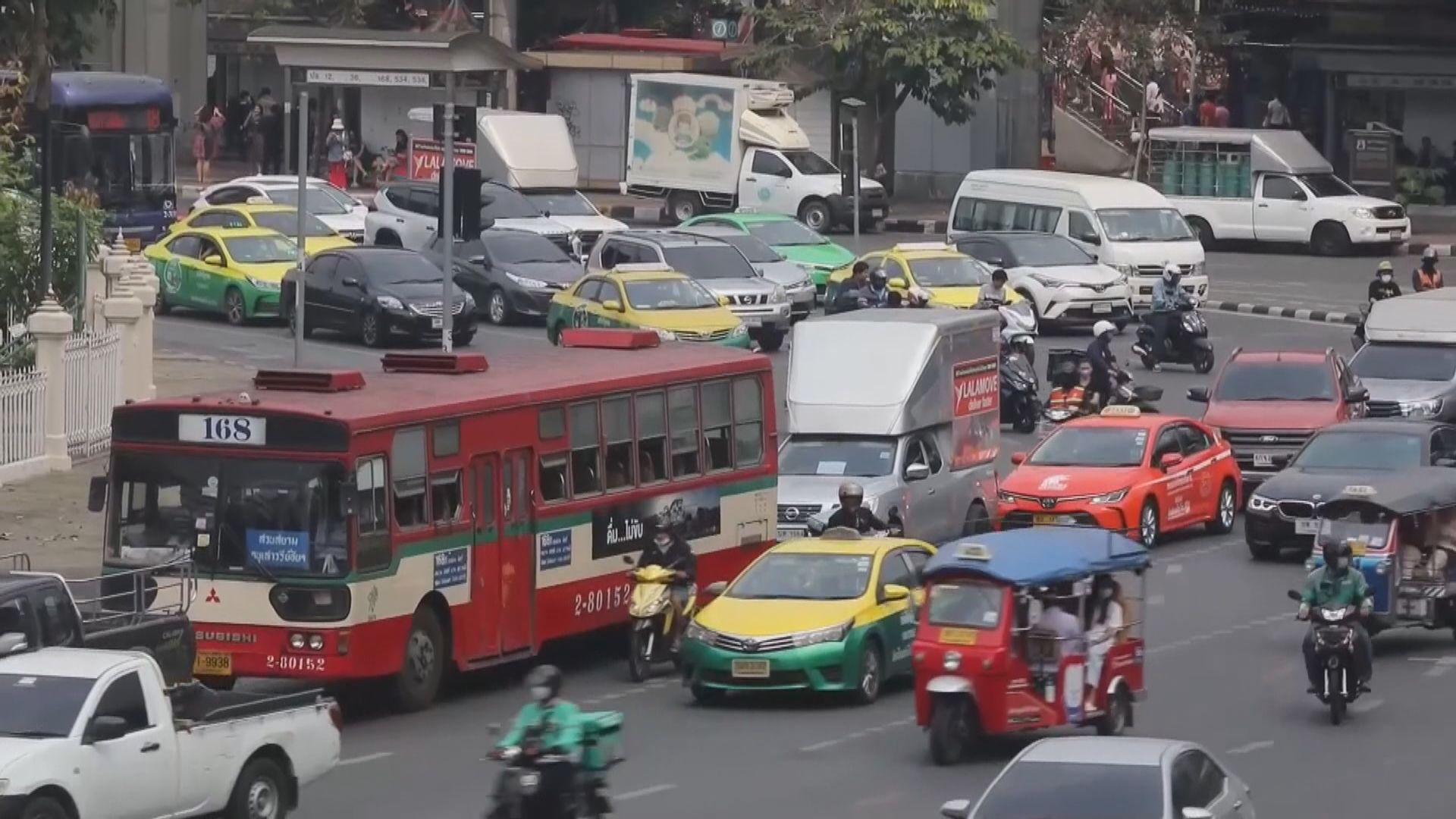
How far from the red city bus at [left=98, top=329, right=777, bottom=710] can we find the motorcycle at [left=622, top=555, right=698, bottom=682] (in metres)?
0.57

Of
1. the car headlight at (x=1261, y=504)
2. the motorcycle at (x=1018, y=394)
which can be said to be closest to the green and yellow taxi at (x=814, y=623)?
the car headlight at (x=1261, y=504)

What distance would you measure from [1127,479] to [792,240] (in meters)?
18.5

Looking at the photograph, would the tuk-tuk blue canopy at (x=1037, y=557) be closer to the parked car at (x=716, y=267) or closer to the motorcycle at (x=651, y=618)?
the motorcycle at (x=651, y=618)

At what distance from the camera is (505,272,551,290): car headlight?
139 feet

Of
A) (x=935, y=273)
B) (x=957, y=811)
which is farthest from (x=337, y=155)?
(x=957, y=811)

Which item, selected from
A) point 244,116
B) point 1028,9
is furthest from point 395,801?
point 244,116

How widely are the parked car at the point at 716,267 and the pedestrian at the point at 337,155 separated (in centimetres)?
1987

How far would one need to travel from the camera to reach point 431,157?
4028 centimetres

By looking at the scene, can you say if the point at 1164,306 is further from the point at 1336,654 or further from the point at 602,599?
the point at 1336,654

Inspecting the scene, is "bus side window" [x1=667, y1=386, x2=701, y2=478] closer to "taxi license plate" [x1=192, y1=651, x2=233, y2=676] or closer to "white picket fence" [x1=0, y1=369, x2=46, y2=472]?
"taxi license plate" [x1=192, y1=651, x2=233, y2=676]

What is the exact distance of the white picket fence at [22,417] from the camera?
28.8 m

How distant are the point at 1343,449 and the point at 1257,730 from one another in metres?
8.24

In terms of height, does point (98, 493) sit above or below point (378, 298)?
below

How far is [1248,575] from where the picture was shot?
1068 inches
